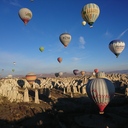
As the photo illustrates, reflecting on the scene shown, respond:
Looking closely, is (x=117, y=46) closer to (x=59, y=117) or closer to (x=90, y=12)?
(x=90, y=12)

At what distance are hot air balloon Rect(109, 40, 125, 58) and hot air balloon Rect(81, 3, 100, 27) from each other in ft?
33.7

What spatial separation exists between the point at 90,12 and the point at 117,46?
1265 cm

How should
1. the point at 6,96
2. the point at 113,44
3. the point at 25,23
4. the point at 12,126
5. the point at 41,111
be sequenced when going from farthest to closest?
the point at 6,96
the point at 41,111
the point at 25,23
the point at 113,44
the point at 12,126

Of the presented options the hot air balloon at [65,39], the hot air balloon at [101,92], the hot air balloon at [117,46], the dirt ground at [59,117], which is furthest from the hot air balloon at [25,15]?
the hot air balloon at [101,92]

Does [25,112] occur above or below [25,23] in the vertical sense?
below

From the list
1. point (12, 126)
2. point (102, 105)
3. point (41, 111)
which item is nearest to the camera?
point (102, 105)

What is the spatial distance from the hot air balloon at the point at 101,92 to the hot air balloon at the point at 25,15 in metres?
31.0

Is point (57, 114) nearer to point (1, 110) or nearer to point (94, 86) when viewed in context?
point (1, 110)

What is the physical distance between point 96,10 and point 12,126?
3232cm

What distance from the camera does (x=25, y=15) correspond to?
213ft

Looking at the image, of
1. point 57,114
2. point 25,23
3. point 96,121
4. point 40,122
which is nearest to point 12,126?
point 40,122

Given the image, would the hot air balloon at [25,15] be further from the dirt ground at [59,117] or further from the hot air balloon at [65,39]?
the dirt ground at [59,117]

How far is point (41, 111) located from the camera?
6850 centimetres

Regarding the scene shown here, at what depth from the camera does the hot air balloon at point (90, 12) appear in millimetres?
52125
